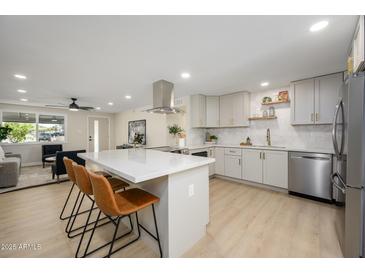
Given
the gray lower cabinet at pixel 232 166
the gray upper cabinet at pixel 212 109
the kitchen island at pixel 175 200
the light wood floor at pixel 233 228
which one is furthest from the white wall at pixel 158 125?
the kitchen island at pixel 175 200

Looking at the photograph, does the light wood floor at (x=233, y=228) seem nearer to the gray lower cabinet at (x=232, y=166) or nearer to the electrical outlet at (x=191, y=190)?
the electrical outlet at (x=191, y=190)

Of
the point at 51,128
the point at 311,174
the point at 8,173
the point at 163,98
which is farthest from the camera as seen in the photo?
the point at 51,128

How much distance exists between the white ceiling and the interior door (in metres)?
4.36

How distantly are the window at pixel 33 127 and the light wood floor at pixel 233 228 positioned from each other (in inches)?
151

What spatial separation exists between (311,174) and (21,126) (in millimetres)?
8861

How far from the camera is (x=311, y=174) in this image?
2.81 meters

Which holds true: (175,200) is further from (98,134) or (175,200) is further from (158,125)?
(98,134)

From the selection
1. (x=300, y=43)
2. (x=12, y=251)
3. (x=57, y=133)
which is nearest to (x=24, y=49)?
(x=12, y=251)

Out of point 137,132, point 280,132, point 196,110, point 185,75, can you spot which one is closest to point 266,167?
point 280,132

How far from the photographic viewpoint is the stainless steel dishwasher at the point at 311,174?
8.75 ft

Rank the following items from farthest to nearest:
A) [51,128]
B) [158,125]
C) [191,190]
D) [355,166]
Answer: [51,128] → [158,125] → [191,190] → [355,166]

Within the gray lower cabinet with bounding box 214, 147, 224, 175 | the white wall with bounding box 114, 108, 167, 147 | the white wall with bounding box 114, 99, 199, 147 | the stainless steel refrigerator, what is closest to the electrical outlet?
the stainless steel refrigerator

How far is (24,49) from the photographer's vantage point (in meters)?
2.03

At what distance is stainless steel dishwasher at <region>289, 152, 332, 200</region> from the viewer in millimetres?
2668
